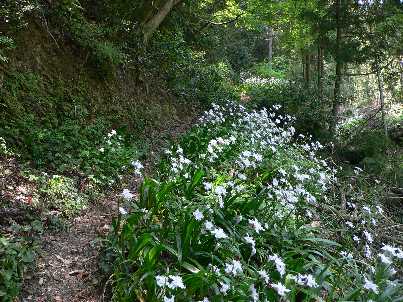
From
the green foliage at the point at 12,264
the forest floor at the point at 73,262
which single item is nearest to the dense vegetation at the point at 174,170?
the green foliage at the point at 12,264

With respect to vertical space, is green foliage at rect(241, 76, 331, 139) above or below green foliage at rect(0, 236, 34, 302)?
above

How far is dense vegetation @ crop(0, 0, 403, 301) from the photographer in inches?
146

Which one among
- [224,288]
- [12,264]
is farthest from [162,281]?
[12,264]

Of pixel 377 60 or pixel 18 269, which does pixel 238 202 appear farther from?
pixel 377 60

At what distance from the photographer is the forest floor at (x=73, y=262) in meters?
3.50

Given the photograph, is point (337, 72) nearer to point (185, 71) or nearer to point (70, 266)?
point (185, 71)

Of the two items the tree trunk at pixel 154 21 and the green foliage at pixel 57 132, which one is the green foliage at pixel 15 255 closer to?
the green foliage at pixel 57 132

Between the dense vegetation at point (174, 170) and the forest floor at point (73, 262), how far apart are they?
0.12 meters

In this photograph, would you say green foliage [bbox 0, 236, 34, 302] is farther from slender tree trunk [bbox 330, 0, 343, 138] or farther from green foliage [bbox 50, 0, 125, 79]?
slender tree trunk [bbox 330, 0, 343, 138]

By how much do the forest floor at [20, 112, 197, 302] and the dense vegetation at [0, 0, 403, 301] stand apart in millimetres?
123

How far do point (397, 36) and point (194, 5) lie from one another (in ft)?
21.3

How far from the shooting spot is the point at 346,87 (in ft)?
77.0

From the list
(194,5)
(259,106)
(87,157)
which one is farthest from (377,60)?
(87,157)

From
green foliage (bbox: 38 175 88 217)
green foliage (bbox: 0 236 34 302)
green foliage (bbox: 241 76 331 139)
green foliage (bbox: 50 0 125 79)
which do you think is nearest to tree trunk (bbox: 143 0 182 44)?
green foliage (bbox: 50 0 125 79)
